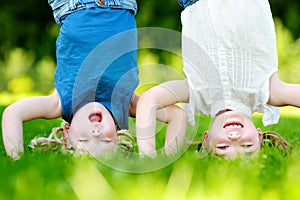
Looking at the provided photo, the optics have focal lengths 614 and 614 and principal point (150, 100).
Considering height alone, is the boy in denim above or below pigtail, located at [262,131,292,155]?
above

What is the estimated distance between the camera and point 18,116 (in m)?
2.40

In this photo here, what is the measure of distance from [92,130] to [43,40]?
6.93 metres

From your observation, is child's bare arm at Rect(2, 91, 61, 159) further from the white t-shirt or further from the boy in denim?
the white t-shirt

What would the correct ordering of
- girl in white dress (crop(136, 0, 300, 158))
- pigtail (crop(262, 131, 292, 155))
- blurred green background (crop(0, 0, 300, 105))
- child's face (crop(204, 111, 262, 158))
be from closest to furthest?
child's face (crop(204, 111, 262, 158)), girl in white dress (crop(136, 0, 300, 158)), pigtail (crop(262, 131, 292, 155)), blurred green background (crop(0, 0, 300, 105))

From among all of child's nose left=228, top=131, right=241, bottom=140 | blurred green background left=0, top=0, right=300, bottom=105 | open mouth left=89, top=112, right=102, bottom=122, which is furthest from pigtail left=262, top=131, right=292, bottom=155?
blurred green background left=0, top=0, right=300, bottom=105

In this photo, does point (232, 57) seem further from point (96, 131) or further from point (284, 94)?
point (96, 131)

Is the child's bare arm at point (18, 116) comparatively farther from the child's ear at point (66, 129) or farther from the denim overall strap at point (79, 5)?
the denim overall strap at point (79, 5)

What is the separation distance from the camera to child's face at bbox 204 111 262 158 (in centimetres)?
229

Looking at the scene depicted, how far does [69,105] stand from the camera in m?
2.50

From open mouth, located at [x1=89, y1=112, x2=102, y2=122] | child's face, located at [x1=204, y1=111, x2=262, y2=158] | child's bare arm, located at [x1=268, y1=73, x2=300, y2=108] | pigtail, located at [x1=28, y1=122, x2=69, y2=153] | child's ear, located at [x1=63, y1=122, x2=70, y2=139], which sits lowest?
pigtail, located at [x1=28, y1=122, x2=69, y2=153]

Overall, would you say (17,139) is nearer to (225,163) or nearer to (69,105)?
(69,105)

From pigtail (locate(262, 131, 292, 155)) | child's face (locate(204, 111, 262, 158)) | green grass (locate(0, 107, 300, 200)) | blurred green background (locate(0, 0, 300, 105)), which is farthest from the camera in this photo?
blurred green background (locate(0, 0, 300, 105))

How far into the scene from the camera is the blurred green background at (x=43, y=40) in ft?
27.0

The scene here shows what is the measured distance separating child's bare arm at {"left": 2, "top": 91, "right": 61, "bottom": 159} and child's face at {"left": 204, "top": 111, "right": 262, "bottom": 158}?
676mm
